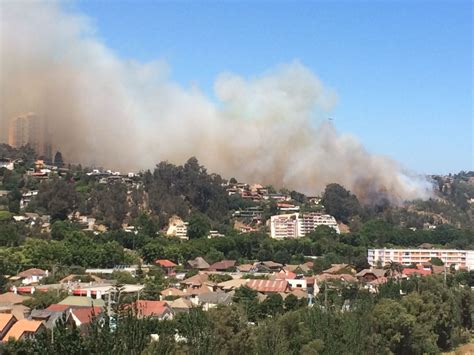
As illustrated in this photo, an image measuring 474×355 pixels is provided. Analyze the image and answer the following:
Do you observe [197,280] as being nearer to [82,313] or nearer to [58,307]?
[58,307]

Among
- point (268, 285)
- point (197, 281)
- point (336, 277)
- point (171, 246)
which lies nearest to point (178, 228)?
point (171, 246)

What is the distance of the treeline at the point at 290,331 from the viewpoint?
20.5 feet

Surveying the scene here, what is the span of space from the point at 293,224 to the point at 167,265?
14411mm

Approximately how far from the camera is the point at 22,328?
45.9 ft

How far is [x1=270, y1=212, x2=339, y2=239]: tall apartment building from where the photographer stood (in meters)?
41.0

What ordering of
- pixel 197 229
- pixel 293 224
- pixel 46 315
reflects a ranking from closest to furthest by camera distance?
1. pixel 46 315
2. pixel 197 229
3. pixel 293 224

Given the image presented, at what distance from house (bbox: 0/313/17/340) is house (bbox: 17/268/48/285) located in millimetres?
8266

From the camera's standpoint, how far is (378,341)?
500 inches

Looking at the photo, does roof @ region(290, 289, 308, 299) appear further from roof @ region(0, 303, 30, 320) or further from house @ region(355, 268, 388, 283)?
roof @ region(0, 303, 30, 320)

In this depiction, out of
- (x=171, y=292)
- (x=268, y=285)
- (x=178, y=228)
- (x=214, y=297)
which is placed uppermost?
(x=178, y=228)

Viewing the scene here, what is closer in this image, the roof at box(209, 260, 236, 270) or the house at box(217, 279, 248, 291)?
the house at box(217, 279, 248, 291)

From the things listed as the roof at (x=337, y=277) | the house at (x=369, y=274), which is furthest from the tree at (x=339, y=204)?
the roof at (x=337, y=277)

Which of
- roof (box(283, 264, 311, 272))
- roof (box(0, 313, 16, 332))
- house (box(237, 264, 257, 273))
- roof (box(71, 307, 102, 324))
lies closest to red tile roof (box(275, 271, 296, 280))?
roof (box(283, 264, 311, 272))

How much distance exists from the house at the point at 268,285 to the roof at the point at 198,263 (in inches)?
209
